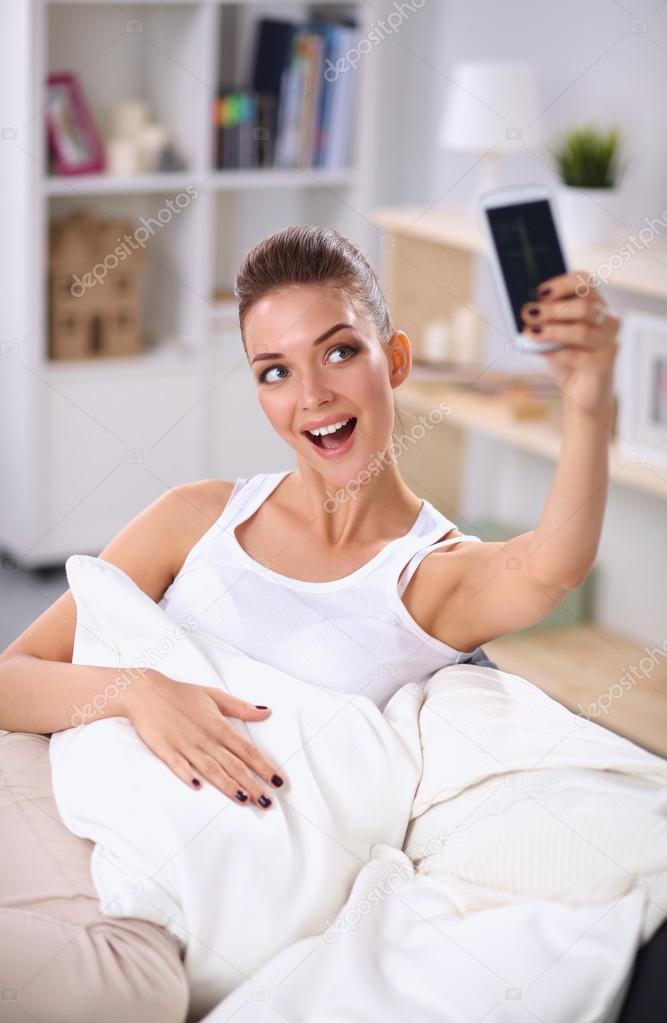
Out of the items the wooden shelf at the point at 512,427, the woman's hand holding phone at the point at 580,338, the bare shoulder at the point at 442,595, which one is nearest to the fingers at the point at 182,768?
the bare shoulder at the point at 442,595

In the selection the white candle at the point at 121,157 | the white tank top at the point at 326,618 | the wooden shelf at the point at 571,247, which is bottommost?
the white tank top at the point at 326,618

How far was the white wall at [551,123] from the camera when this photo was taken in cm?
275

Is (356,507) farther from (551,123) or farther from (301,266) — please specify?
(551,123)

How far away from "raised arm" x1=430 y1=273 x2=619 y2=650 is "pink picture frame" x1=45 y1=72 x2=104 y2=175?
213 centimetres

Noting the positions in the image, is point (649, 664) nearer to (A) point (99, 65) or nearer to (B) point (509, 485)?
(B) point (509, 485)

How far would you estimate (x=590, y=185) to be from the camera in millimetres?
2689

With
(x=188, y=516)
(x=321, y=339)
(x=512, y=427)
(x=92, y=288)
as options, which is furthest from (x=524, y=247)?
(x=92, y=288)

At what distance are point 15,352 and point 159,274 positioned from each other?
1.64 ft

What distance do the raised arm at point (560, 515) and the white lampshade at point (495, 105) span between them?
5.80 feet

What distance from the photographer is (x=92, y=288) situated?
10.5ft

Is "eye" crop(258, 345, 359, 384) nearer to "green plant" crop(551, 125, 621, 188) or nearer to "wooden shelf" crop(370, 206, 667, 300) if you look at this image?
"wooden shelf" crop(370, 206, 667, 300)

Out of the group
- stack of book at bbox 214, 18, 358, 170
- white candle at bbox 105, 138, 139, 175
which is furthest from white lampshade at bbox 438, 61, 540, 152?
white candle at bbox 105, 138, 139, 175

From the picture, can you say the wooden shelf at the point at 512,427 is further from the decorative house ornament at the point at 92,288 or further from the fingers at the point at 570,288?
the fingers at the point at 570,288

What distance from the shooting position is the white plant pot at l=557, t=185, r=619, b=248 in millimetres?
2646
